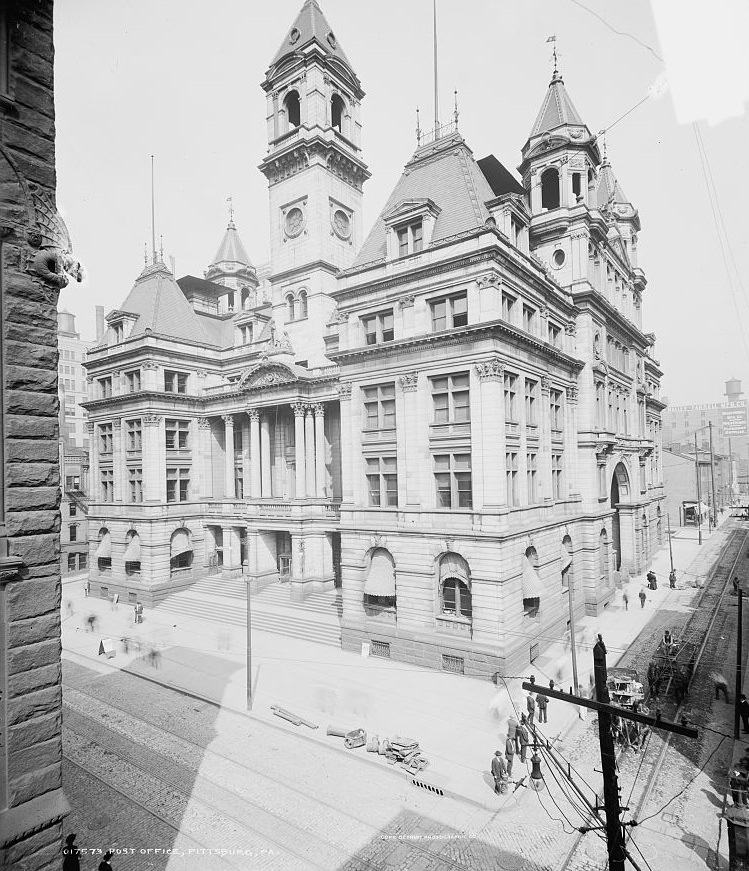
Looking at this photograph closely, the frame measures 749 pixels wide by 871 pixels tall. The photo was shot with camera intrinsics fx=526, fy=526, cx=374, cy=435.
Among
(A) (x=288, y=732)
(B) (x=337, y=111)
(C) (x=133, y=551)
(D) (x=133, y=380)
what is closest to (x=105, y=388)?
(D) (x=133, y=380)

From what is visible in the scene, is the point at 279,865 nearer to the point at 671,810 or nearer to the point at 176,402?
the point at 671,810

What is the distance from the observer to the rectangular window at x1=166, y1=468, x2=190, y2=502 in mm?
43312

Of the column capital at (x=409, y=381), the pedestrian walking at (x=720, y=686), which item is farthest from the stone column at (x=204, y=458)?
the pedestrian walking at (x=720, y=686)

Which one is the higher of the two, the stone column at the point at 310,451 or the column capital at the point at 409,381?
the column capital at the point at 409,381

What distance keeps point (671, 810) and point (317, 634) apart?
→ 20233 mm

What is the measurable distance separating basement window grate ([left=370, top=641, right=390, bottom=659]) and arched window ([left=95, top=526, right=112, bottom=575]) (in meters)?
27.1

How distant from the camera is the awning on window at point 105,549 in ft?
143

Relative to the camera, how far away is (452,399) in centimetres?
2583

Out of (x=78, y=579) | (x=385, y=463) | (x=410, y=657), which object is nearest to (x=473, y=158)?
(x=385, y=463)

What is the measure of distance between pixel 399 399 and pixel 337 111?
101 ft

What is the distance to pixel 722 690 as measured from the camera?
22328mm

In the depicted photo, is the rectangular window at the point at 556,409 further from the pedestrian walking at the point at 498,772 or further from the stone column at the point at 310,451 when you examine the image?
the pedestrian walking at the point at 498,772

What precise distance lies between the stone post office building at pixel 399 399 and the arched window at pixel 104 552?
0.24m

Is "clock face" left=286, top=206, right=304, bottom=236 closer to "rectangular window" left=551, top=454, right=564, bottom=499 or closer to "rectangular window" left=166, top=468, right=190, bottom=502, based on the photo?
"rectangular window" left=166, top=468, right=190, bottom=502
